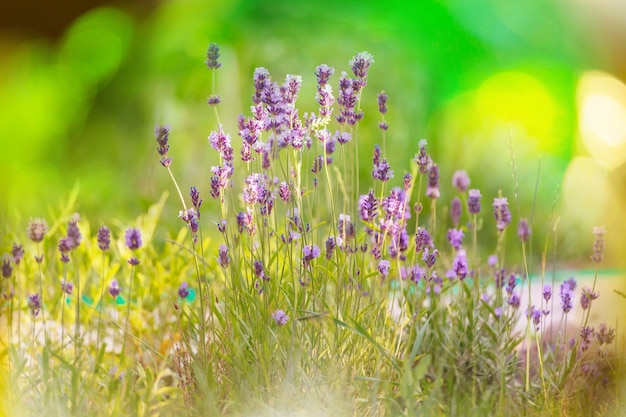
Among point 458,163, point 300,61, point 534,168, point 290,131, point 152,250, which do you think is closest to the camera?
point 290,131

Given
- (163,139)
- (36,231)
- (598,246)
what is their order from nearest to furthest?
(163,139)
(36,231)
(598,246)

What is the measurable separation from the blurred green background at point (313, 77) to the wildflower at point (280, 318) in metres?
0.29

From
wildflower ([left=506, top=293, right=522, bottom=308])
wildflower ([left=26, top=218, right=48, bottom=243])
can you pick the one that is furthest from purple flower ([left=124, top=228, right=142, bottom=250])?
wildflower ([left=506, top=293, right=522, bottom=308])

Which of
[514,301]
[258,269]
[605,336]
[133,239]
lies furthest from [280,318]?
[605,336]

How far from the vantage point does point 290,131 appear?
996 mm

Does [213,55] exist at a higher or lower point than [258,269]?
higher

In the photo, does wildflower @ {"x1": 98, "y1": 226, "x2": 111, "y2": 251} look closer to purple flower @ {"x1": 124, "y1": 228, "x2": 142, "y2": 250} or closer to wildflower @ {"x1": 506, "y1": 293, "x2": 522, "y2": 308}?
purple flower @ {"x1": 124, "y1": 228, "x2": 142, "y2": 250}

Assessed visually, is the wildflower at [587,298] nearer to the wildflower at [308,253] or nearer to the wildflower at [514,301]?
the wildflower at [514,301]

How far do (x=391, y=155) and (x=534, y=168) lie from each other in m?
0.26

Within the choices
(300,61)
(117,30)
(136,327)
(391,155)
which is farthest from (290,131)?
(136,327)

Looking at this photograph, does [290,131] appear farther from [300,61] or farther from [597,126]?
[597,126]

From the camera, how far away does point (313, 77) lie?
1.14m

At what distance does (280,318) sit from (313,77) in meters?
0.36

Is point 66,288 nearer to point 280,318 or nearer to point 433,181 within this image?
point 280,318
